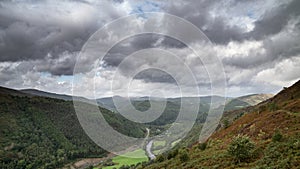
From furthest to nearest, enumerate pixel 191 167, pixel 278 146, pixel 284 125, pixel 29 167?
pixel 29 167, pixel 284 125, pixel 191 167, pixel 278 146

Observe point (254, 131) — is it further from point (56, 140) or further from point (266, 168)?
point (56, 140)

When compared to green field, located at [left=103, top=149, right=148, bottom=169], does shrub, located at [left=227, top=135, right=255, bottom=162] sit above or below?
above

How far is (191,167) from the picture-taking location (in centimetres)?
3653

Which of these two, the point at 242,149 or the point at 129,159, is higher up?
the point at 242,149

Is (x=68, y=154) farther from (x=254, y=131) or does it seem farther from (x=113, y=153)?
(x=254, y=131)

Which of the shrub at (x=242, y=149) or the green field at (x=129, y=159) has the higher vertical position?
the shrub at (x=242, y=149)

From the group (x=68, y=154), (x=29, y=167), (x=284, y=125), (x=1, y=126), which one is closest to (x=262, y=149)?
(x=284, y=125)

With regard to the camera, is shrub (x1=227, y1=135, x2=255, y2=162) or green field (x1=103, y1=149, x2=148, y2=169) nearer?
shrub (x1=227, y1=135, x2=255, y2=162)

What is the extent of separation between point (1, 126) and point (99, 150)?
254 feet

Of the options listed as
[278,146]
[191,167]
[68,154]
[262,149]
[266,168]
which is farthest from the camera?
[68,154]

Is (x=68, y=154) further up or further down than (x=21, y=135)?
further down

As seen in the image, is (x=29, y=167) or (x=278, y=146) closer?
(x=278, y=146)

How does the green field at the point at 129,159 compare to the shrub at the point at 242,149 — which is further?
the green field at the point at 129,159

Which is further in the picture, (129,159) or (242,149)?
(129,159)
